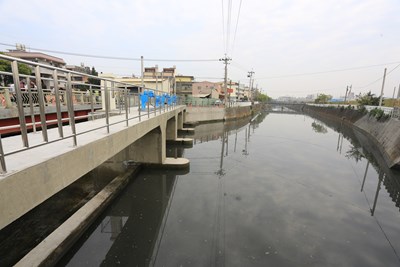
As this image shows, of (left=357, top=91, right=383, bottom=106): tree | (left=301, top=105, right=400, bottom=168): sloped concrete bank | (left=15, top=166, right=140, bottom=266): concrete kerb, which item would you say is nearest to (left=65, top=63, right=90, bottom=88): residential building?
(left=15, top=166, right=140, bottom=266): concrete kerb

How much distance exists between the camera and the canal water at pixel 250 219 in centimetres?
568

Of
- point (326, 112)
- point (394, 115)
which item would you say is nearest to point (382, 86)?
point (394, 115)

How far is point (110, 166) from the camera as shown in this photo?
37.4ft

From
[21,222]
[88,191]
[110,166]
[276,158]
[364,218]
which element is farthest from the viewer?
[276,158]

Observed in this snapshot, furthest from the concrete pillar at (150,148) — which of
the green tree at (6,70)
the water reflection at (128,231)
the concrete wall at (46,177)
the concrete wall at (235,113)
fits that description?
the concrete wall at (235,113)

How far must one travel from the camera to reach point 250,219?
24.1ft

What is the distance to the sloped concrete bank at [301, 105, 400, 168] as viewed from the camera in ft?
48.1

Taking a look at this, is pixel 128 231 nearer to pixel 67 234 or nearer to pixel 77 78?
pixel 67 234

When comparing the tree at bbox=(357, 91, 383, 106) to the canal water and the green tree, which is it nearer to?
the canal water

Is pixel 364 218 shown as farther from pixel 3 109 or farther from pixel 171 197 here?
pixel 3 109

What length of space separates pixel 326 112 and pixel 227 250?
63111 millimetres

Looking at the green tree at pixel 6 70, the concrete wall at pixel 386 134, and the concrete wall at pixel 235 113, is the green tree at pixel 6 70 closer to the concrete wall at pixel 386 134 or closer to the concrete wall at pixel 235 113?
the concrete wall at pixel 386 134

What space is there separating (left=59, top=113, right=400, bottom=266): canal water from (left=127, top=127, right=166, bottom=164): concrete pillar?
0.77 meters

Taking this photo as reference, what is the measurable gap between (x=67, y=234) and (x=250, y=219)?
224 inches
